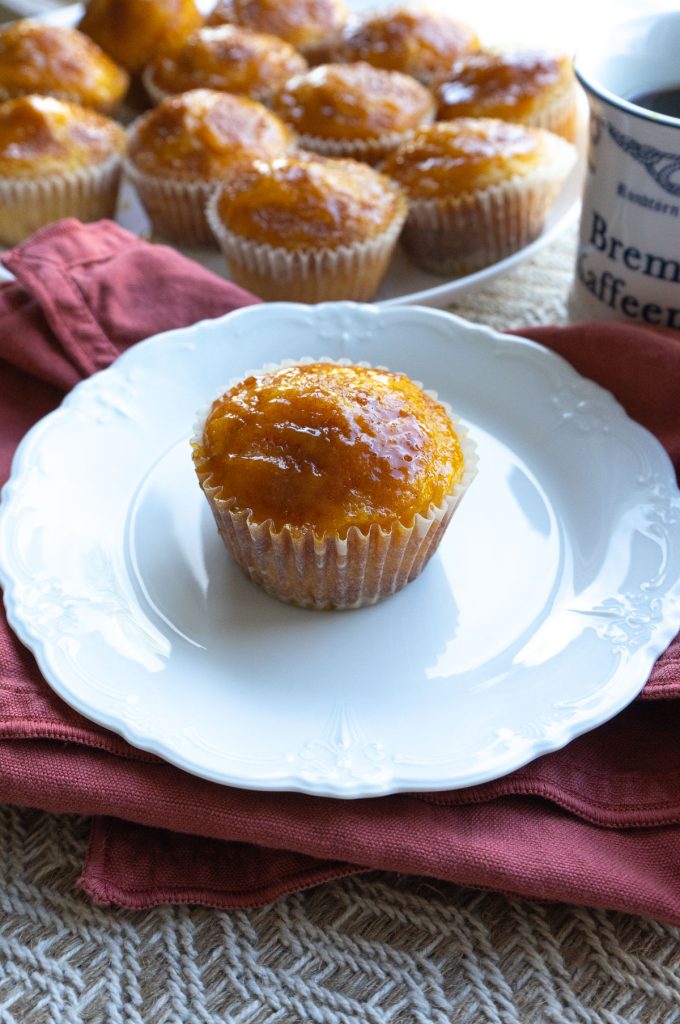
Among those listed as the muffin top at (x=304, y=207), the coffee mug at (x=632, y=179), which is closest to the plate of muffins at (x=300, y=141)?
the muffin top at (x=304, y=207)

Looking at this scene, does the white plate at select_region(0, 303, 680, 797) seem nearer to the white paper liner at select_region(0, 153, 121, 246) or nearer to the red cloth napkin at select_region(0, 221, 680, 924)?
the red cloth napkin at select_region(0, 221, 680, 924)

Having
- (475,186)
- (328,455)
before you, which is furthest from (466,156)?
(328,455)

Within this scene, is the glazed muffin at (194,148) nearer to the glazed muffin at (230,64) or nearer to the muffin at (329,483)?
the glazed muffin at (230,64)

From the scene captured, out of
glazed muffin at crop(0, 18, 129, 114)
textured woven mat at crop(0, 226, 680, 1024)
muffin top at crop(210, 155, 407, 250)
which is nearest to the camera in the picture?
textured woven mat at crop(0, 226, 680, 1024)

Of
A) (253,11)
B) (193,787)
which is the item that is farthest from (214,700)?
(253,11)

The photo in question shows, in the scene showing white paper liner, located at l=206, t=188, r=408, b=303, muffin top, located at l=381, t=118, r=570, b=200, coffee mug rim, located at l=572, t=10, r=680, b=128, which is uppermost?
coffee mug rim, located at l=572, t=10, r=680, b=128

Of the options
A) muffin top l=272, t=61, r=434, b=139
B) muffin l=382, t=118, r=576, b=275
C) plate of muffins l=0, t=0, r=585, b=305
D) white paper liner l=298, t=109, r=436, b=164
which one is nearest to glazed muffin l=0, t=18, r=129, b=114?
plate of muffins l=0, t=0, r=585, b=305

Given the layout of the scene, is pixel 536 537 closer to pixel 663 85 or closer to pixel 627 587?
pixel 627 587
